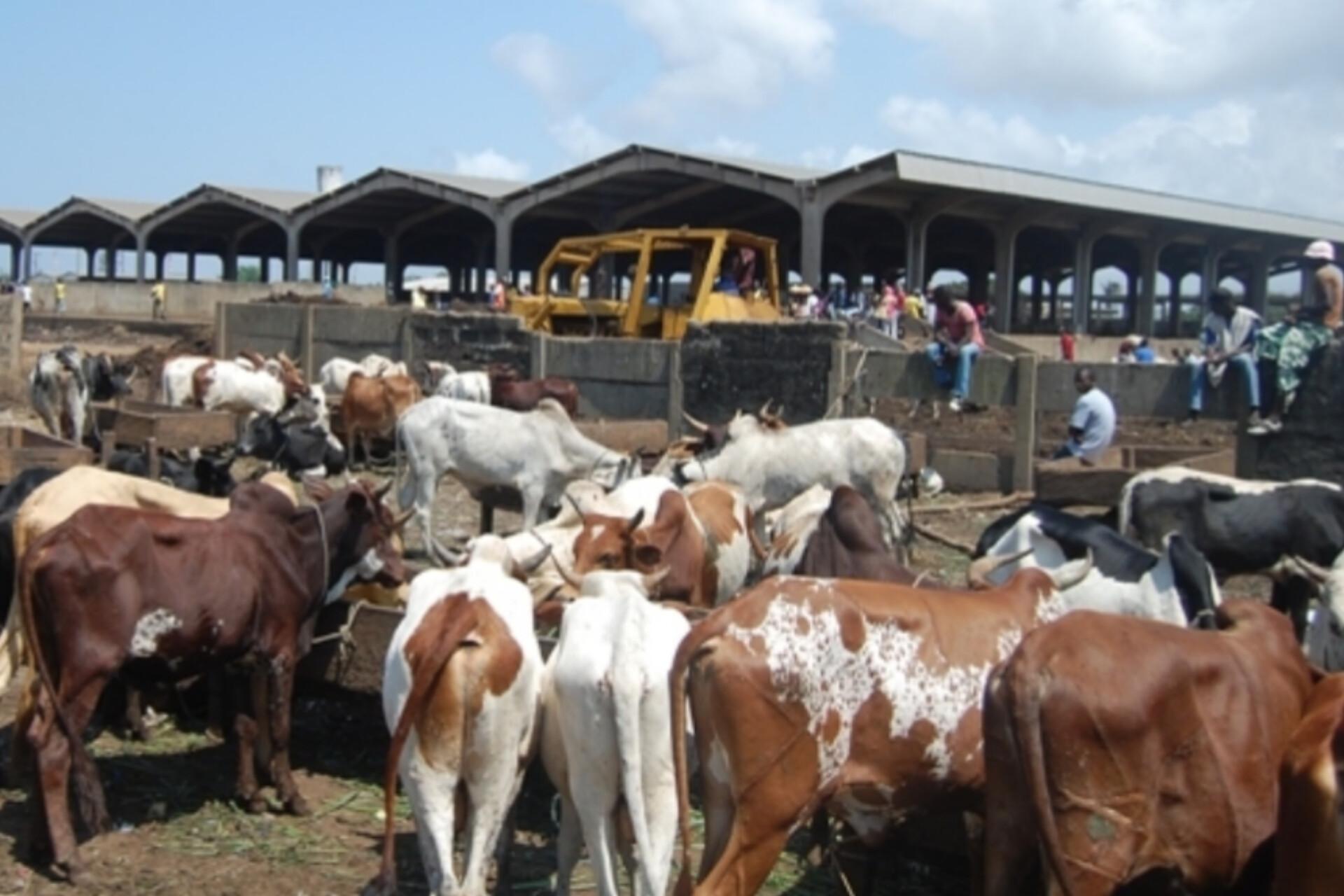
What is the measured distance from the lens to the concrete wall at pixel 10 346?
26766mm

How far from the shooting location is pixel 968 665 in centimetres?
548

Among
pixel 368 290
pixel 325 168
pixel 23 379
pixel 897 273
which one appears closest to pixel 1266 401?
pixel 23 379

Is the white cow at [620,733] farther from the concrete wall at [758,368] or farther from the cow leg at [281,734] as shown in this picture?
the concrete wall at [758,368]

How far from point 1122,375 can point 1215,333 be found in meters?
0.85

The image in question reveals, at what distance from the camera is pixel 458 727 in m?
5.81

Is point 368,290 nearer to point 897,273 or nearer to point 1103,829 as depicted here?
point 897,273

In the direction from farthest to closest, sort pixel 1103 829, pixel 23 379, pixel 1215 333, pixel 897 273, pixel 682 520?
pixel 897 273 → pixel 23 379 → pixel 1215 333 → pixel 682 520 → pixel 1103 829

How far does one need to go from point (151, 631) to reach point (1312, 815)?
14.8ft

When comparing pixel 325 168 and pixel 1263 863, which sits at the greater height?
pixel 325 168

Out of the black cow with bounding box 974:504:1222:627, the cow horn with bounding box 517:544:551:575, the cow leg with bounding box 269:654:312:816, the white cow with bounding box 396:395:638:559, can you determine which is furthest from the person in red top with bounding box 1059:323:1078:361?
the cow leg with bounding box 269:654:312:816

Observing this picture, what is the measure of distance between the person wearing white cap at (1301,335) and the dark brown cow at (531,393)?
29.5 ft

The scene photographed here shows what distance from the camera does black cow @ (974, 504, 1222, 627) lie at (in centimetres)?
728

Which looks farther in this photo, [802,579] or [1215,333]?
[1215,333]

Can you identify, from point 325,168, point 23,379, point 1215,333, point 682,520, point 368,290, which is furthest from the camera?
point 325,168
